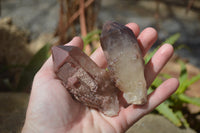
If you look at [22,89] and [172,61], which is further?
[172,61]

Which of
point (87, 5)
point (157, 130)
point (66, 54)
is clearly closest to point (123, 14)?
point (87, 5)

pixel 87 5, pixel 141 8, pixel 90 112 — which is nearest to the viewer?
pixel 90 112

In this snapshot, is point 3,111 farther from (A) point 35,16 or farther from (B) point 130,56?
(A) point 35,16

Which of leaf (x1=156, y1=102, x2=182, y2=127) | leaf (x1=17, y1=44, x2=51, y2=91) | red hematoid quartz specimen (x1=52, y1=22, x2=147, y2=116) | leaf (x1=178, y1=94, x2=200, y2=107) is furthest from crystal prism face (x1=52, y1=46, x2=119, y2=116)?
leaf (x1=17, y1=44, x2=51, y2=91)

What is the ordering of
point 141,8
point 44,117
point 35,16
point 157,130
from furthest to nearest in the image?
point 141,8 < point 35,16 < point 157,130 < point 44,117

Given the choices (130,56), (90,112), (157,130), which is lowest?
(157,130)

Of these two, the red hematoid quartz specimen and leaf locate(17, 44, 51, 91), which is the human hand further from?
leaf locate(17, 44, 51, 91)
